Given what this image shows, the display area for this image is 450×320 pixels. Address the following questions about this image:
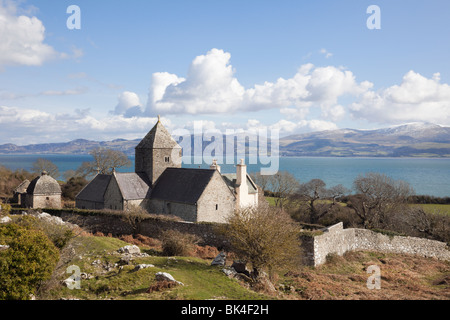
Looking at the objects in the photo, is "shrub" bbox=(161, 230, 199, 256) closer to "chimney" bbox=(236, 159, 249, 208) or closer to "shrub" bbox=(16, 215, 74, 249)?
"shrub" bbox=(16, 215, 74, 249)

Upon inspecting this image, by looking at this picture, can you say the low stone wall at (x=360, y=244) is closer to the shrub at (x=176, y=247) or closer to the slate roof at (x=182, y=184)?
the shrub at (x=176, y=247)

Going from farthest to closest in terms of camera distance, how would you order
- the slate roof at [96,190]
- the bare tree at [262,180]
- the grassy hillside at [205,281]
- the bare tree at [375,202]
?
the bare tree at [262,180] → the bare tree at [375,202] → the slate roof at [96,190] → the grassy hillside at [205,281]

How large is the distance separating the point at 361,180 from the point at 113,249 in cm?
4014

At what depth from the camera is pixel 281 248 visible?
683 inches

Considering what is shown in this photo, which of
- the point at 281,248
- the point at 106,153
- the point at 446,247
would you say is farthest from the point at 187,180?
the point at 106,153

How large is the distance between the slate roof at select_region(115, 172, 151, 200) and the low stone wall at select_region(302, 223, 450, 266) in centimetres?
1927

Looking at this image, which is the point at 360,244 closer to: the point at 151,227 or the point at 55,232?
the point at 151,227

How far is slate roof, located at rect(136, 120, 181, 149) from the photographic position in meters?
38.3

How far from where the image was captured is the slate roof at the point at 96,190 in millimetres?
38531

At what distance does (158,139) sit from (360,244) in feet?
79.7

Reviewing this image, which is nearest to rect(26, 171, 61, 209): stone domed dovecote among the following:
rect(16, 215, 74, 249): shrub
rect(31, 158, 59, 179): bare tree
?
rect(31, 158, 59, 179): bare tree

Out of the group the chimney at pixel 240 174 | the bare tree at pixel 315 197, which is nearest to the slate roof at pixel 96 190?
the chimney at pixel 240 174

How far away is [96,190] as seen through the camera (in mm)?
39438

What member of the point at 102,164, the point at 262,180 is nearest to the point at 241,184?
the point at 262,180
